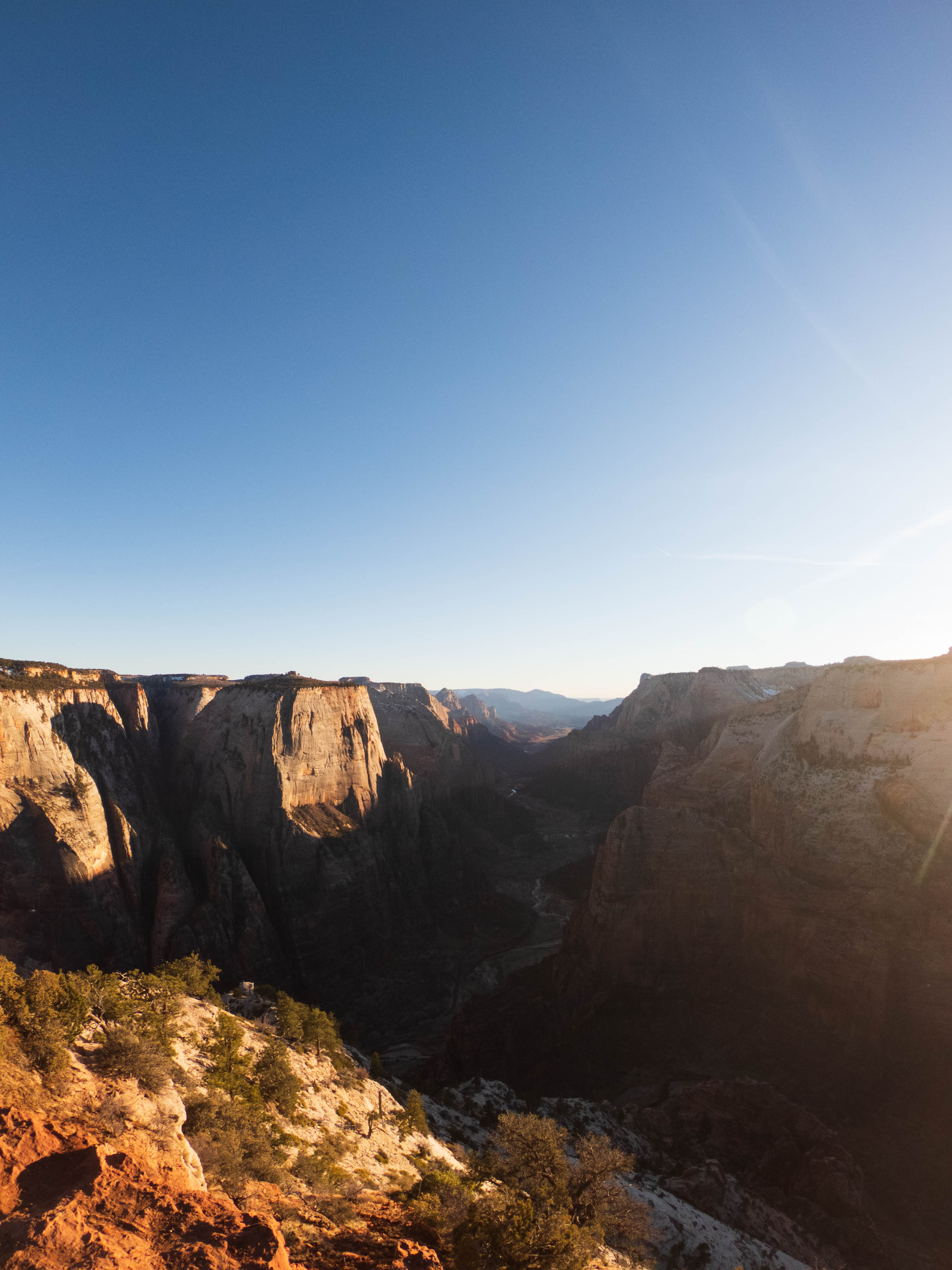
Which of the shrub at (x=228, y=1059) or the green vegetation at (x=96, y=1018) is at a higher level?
the green vegetation at (x=96, y=1018)

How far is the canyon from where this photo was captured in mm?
26359

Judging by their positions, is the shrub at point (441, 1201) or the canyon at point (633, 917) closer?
the shrub at point (441, 1201)

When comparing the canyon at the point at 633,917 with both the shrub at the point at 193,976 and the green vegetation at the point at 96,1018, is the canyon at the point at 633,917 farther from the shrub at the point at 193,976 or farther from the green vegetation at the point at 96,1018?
the green vegetation at the point at 96,1018

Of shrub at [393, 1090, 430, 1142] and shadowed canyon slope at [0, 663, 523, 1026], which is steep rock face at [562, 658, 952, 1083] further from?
shadowed canyon slope at [0, 663, 523, 1026]

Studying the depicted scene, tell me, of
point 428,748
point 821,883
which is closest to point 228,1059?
point 821,883

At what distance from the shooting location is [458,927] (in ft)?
199

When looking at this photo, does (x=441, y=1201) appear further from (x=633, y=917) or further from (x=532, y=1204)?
(x=633, y=917)

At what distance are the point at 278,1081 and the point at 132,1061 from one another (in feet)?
18.8

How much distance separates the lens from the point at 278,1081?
717 inches

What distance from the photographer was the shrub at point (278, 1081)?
18.0m

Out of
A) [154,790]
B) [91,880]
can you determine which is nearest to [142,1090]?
[91,880]

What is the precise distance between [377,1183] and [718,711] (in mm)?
105569

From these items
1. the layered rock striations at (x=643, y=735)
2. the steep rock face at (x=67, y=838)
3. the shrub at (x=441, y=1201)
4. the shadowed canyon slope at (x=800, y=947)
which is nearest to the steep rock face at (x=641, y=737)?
the layered rock striations at (x=643, y=735)

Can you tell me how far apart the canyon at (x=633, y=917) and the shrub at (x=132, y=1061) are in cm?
1638
